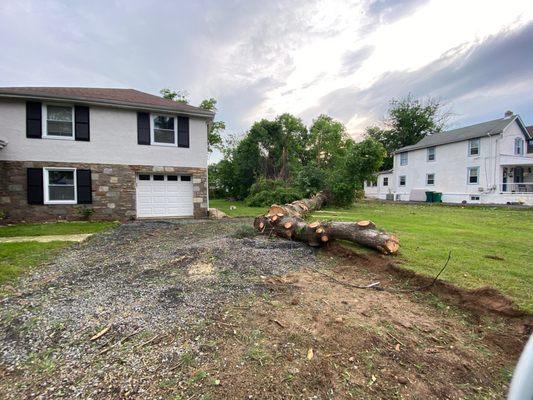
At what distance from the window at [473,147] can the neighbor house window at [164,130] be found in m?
22.3

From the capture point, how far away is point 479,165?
1969 cm

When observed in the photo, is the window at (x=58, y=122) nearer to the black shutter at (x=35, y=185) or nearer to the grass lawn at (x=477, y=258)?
the black shutter at (x=35, y=185)

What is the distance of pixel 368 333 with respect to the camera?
2533mm

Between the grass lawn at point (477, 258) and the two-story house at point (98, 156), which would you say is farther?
the two-story house at point (98, 156)

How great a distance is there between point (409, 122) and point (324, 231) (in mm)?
36870

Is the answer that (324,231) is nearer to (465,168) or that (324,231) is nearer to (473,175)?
(473,175)

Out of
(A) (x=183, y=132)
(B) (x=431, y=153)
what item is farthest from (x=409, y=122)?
(A) (x=183, y=132)

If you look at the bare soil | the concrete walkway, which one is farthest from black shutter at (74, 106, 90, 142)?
the bare soil

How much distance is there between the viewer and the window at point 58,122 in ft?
33.2

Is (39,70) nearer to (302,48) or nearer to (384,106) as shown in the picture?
(302,48)

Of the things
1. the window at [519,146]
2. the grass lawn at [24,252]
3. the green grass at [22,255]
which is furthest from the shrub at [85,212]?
the window at [519,146]

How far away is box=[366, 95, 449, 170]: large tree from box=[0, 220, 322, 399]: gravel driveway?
1352 inches

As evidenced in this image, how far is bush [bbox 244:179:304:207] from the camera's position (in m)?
15.7

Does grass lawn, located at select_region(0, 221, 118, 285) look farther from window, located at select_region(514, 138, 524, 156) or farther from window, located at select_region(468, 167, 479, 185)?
window, located at select_region(514, 138, 524, 156)
